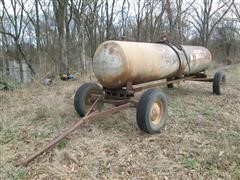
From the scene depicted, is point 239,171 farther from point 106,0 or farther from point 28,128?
point 106,0

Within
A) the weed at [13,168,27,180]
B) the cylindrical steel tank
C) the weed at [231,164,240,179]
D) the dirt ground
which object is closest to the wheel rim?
the dirt ground

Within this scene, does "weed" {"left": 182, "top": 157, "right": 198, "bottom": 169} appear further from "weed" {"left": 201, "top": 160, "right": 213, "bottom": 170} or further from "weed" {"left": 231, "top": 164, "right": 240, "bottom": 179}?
"weed" {"left": 231, "top": 164, "right": 240, "bottom": 179}

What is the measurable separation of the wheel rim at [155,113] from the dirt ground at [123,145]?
0.23 m

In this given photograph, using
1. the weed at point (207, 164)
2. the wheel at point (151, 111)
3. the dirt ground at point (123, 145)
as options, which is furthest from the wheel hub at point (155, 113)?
the weed at point (207, 164)

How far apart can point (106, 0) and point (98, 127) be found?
12.5 meters

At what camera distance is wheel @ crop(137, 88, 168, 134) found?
3.56m

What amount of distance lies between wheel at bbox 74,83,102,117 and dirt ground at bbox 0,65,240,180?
29cm

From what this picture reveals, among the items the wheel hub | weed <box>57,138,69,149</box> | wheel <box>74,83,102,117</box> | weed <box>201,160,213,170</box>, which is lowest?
weed <box>201,160,213,170</box>

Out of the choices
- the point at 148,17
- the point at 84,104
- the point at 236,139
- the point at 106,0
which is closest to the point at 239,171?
the point at 236,139

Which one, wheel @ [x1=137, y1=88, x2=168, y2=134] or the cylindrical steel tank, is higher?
the cylindrical steel tank

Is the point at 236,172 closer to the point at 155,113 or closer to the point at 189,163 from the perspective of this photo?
the point at 189,163

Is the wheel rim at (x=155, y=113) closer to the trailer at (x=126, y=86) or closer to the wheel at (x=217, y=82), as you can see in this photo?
the trailer at (x=126, y=86)

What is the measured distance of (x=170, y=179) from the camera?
2.60 m

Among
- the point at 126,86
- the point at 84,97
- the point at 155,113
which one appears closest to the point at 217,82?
A: the point at 155,113
